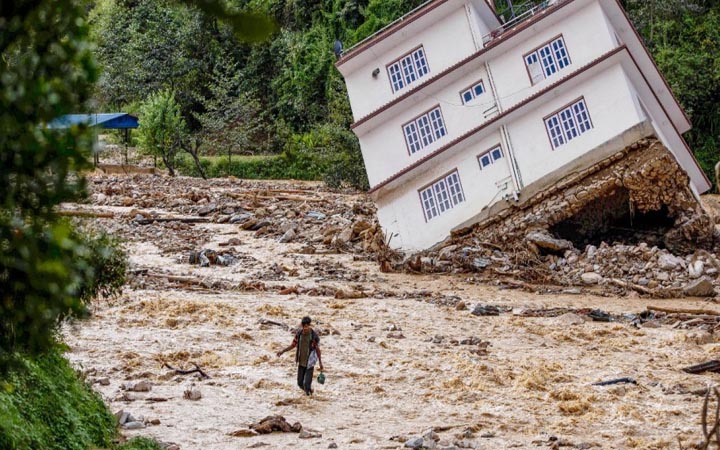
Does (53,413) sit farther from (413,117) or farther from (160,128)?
(160,128)

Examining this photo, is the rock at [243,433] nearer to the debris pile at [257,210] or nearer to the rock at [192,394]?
the rock at [192,394]

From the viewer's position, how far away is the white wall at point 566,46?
2653 cm

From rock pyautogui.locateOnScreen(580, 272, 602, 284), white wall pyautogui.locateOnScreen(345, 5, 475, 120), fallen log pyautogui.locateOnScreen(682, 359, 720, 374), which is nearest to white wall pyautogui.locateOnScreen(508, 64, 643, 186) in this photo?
white wall pyautogui.locateOnScreen(345, 5, 475, 120)

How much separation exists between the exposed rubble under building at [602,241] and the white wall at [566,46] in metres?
2.75

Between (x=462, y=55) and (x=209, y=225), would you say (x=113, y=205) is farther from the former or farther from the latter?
(x=462, y=55)

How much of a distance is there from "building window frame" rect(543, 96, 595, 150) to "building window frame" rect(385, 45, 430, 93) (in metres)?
3.99

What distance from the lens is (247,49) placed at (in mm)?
57312

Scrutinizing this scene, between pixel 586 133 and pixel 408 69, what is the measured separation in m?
5.54

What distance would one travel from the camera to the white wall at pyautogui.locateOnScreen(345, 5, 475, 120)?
28.4m

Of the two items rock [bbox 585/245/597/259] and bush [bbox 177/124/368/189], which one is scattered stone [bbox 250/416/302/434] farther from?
bush [bbox 177/124/368/189]

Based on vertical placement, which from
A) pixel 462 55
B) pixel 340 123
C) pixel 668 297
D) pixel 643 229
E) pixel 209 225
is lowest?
pixel 668 297

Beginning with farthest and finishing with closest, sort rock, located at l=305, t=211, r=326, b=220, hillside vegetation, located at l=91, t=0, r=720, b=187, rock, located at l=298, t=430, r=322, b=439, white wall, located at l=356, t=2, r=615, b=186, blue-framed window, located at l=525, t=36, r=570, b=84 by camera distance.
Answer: hillside vegetation, located at l=91, t=0, r=720, b=187, rock, located at l=305, t=211, r=326, b=220, blue-framed window, located at l=525, t=36, r=570, b=84, white wall, located at l=356, t=2, r=615, b=186, rock, located at l=298, t=430, r=322, b=439

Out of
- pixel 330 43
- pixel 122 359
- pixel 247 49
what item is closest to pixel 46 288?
pixel 122 359

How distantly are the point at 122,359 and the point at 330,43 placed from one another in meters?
38.7
